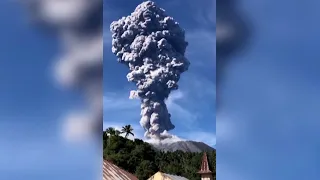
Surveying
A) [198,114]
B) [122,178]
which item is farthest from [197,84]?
[122,178]

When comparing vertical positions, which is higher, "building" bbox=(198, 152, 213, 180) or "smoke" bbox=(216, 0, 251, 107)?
"smoke" bbox=(216, 0, 251, 107)

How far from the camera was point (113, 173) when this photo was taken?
177 inches

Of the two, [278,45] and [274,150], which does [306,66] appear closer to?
[278,45]

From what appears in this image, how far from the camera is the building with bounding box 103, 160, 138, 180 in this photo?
14.8 feet

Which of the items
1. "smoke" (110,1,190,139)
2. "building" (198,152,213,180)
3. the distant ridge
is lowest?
"building" (198,152,213,180)

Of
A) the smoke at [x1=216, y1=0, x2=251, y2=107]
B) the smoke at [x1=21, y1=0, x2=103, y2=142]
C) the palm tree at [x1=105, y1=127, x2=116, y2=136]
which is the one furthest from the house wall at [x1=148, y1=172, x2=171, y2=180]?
the smoke at [x1=216, y1=0, x2=251, y2=107]

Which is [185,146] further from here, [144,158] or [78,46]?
[78,46]

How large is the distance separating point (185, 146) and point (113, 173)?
653mm

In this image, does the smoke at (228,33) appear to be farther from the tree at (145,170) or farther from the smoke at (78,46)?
the smoke at (78,46)

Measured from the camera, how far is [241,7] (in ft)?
14.5

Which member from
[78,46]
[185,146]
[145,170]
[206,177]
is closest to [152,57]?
[78,46]

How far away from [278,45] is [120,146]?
154cm

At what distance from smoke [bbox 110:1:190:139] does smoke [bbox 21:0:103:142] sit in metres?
0.19

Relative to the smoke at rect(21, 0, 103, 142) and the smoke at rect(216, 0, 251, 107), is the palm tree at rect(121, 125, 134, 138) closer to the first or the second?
the smoke at rect(21, 0, 103, 142)
